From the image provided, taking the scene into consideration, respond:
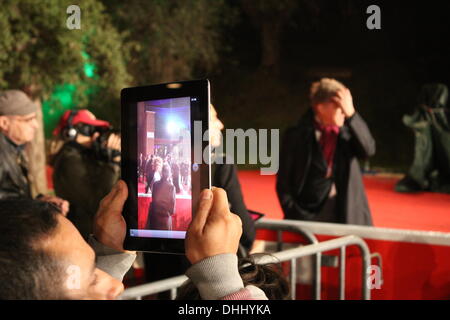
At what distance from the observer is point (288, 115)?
2802 cm

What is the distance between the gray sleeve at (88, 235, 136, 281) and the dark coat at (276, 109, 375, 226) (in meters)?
3.11

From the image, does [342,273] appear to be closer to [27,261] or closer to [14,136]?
[14,136]

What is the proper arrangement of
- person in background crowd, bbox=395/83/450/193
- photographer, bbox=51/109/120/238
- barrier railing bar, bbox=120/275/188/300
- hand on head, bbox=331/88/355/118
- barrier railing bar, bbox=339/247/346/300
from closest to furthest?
barrier railing bar, bbox=120/275/188/300 → barrier railing bar, bbox=339/247/346/300 → photographer, bbox=51/109/120/238 → hand on head, bbox=331/88/355/118 → person in background crowd, bbox=395/83/450/193

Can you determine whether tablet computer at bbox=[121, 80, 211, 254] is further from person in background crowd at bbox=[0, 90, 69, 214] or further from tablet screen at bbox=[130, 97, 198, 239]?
person in background crowd at bbox=[0, 90, 69, 214]

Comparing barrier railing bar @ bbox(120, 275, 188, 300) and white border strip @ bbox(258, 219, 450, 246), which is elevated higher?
barrier railing bar @ bbox(120, 275, 188, 300)

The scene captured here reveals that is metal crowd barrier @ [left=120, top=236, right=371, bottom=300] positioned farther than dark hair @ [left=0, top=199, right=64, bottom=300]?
Yes

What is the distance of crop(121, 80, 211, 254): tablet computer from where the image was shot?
106 cm

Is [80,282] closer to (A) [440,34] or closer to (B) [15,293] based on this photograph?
(B) [15,293]

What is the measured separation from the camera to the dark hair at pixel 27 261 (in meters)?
0.87

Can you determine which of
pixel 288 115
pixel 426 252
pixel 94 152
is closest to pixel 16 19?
pixel 94 152

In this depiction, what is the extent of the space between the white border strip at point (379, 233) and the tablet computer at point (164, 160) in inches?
112

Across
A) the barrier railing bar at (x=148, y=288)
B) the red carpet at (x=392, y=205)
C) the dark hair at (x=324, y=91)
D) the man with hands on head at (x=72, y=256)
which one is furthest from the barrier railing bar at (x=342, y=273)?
the red carpet at (x=392, y=205)

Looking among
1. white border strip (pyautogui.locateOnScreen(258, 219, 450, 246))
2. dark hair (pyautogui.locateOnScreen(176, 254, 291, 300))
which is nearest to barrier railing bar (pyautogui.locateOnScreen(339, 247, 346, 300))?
white border strip (pyautogui.locateOnScreen(258, 219, 450, 246))

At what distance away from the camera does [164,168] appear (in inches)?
42.6
